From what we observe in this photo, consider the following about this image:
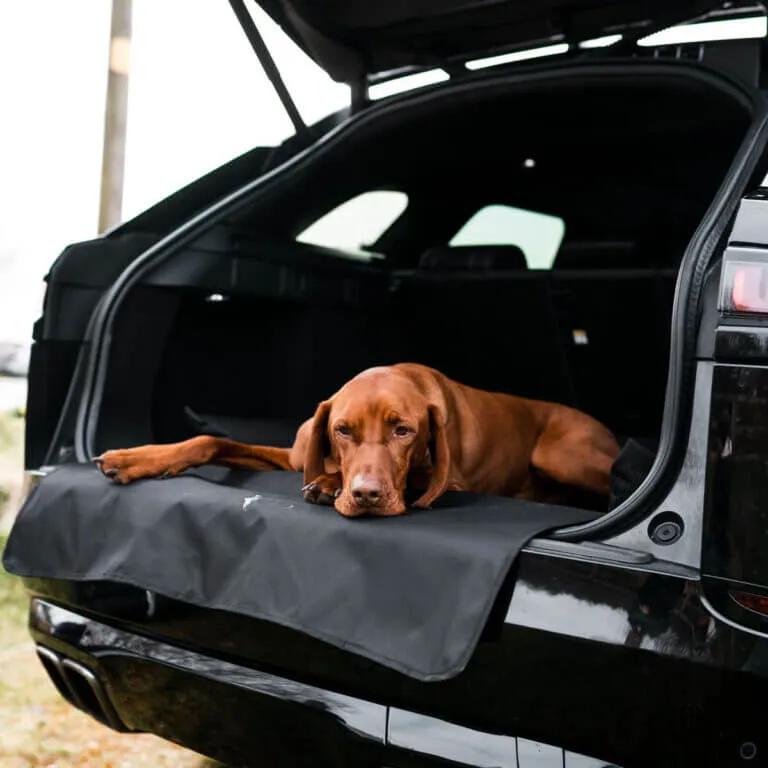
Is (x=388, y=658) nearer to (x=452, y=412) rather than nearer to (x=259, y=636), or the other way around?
(x=259, y=636)

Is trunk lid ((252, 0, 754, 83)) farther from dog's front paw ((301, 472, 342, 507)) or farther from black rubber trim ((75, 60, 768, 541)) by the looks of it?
dog's front paw ((301, 472, 342, 507))

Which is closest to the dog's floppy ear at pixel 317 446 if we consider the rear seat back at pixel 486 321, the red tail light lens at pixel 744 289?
the red tail light lens at pixel 744 289

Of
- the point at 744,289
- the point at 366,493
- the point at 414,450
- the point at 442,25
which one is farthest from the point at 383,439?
the point at 442,25

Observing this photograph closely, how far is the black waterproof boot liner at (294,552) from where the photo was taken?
1828 millimetres

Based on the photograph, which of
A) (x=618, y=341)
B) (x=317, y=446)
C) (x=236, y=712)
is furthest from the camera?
(x=618, y=341)

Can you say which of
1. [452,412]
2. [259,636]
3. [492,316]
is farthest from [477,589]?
[492,316]

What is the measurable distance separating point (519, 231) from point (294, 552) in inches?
107

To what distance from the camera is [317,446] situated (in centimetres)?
247

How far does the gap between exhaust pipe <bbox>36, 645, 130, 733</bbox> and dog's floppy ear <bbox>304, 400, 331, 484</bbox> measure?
0.80 m

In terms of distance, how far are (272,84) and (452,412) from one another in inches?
57.4

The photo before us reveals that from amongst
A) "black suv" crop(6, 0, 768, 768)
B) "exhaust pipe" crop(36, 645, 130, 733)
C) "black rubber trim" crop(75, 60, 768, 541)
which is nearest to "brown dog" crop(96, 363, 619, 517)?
"black suv" crop(6, 0, 768, 768)

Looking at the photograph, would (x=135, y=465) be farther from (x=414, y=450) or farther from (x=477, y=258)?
(x=477, y=258)

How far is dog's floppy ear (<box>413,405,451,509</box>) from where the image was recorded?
89.7 inches

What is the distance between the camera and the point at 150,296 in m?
3.03
